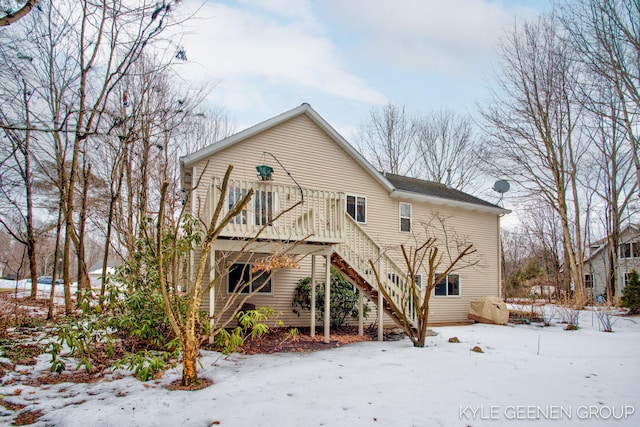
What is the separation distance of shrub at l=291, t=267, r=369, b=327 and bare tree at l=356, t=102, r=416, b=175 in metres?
16.5

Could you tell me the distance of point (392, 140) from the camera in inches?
1070

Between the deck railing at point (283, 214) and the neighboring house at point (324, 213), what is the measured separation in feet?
0.08

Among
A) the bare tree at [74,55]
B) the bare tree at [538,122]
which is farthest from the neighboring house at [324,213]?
the bare tree at [538,122]

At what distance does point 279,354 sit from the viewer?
319 inches

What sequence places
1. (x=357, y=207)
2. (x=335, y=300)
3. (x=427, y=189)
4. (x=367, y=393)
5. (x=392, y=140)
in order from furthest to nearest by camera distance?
(x=392, y=140)
(x=427, y=189)
(x=357, y=207)
(x=335, y=300)
(x=367, y=393)

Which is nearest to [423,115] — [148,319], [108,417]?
[148,319]

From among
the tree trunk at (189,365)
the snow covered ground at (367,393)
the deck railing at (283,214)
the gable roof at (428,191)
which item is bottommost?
the snow covered ground at (367,393)

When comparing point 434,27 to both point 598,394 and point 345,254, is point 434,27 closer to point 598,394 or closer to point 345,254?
point 345,254

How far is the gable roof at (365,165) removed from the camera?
445 inches

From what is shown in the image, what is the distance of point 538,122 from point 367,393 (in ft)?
65.2

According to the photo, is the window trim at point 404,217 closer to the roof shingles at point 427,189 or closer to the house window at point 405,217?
the house window at point 405,217

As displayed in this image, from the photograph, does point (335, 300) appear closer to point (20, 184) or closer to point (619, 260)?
point (20, 184)

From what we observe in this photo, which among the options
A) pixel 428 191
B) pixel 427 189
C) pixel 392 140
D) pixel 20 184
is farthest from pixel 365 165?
pixel 392 140

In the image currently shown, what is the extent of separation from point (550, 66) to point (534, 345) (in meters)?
16.2
